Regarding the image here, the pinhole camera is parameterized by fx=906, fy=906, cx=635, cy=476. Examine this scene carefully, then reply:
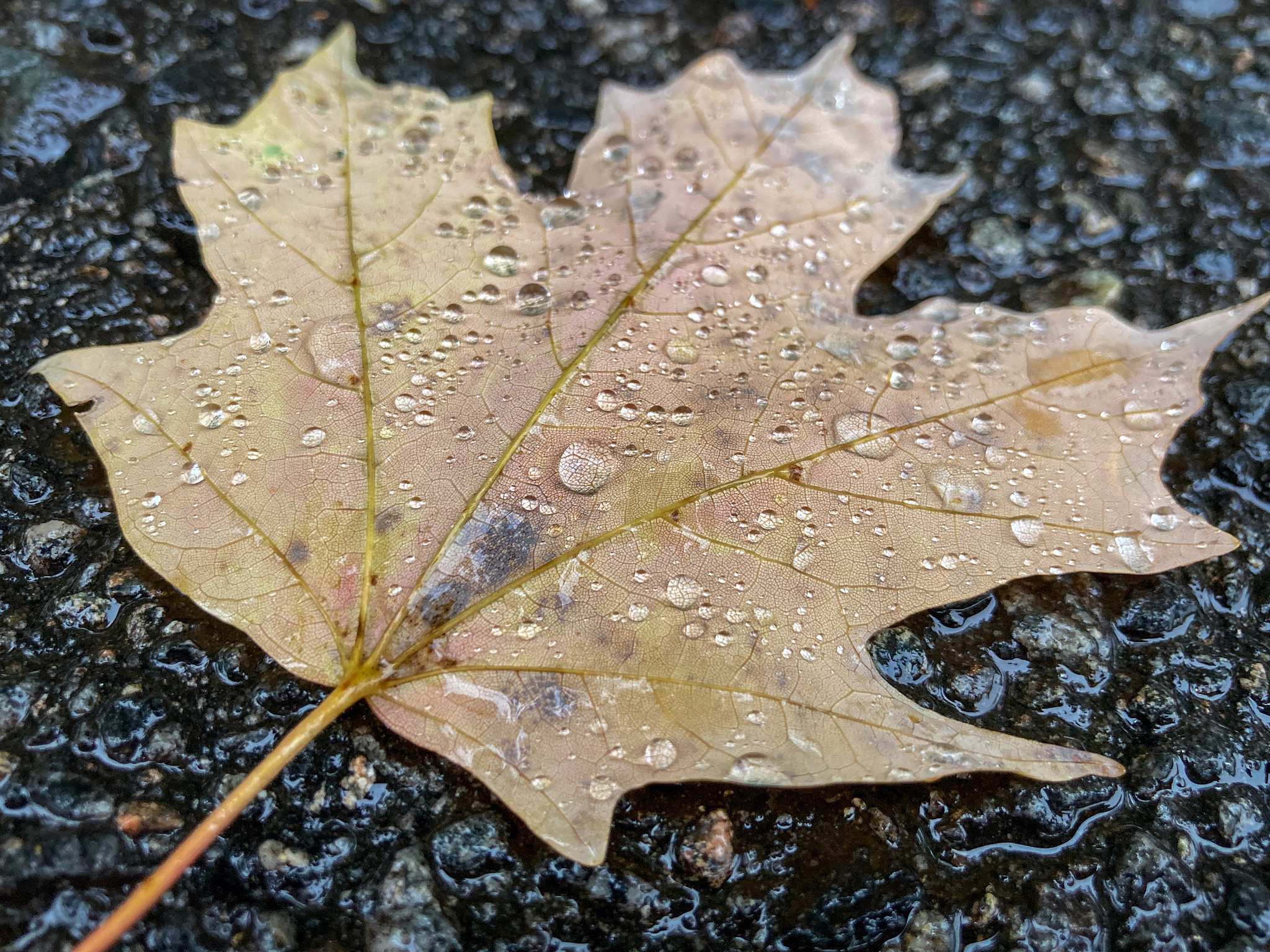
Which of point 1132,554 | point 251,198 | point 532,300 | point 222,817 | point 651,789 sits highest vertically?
point 251,198

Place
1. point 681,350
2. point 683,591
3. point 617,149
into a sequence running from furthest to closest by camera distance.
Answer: point 617,149, point 681,350, point 683,591

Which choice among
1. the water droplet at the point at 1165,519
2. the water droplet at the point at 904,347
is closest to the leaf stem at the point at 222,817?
the water droplet at the point at 904,347

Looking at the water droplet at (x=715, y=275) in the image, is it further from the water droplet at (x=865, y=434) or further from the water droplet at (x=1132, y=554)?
the water droplet at (x=1132, y=554)

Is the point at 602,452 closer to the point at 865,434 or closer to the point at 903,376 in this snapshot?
the point at 865,434

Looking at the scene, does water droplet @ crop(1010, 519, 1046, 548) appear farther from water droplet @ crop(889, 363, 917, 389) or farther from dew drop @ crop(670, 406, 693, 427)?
dew drop @ crop(670, 406, 693, 427)

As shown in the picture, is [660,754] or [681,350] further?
[681,350]

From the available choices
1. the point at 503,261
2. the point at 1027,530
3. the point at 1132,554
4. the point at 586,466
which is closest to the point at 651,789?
the point at 586,466

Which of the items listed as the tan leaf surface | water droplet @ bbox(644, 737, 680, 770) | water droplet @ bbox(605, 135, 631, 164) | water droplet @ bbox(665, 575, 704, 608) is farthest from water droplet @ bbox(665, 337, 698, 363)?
water droplet @ bbox(644, 737, 680, 770)

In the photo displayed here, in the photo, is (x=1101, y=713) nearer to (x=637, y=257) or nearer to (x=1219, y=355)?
(x=1219, y=355)
